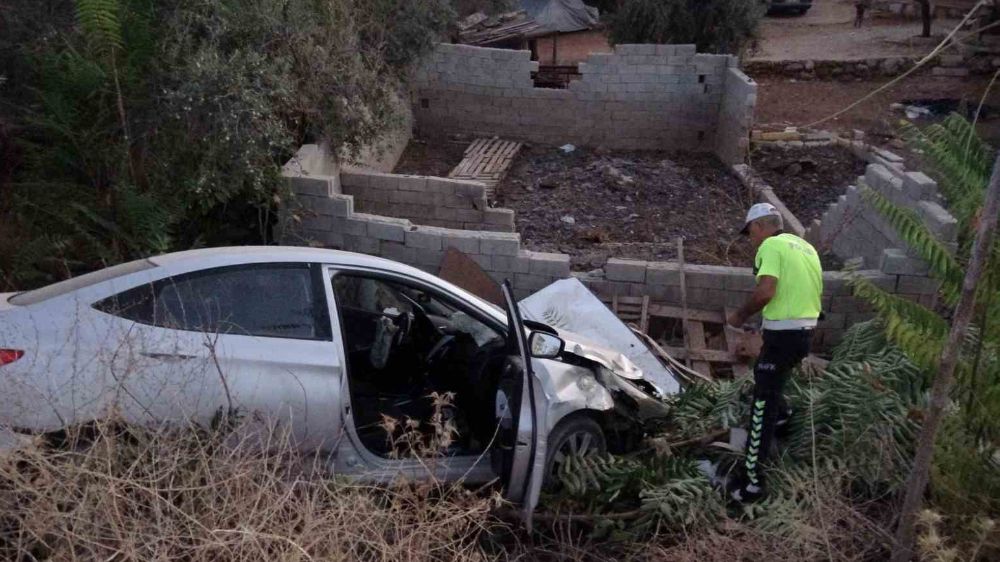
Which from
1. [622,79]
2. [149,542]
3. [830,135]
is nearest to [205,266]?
[149,542]

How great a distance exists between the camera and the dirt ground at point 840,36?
22.5 meters

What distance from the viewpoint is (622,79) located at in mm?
14516

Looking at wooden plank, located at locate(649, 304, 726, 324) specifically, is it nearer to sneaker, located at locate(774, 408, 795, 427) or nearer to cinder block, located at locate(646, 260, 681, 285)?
cinder block, located at locate(646, 260, 681, 285)

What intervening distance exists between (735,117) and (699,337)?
268 inches

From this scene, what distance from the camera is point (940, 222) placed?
286 inches

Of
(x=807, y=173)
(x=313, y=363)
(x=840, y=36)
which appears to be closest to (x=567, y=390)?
(x=313, y=363)

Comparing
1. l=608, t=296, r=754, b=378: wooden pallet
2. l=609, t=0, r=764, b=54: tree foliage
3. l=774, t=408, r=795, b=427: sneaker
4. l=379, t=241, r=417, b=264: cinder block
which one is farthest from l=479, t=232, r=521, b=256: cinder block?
l=609, t=0, r=764, b=54: tree foliage

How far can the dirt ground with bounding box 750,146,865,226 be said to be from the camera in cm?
1226

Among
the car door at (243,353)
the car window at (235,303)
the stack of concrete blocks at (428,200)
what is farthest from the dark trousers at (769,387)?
the stack of concrete blocks at (428,200)

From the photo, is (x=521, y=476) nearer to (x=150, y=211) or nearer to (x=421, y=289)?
(x=421, y=289)

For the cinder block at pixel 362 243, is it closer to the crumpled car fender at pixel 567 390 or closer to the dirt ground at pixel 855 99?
the crumpled car fender at pixel 567 390

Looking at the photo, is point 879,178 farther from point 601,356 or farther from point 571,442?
point 571,442

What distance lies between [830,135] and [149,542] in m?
13.8

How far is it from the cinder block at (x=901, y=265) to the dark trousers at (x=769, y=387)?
104 inches
